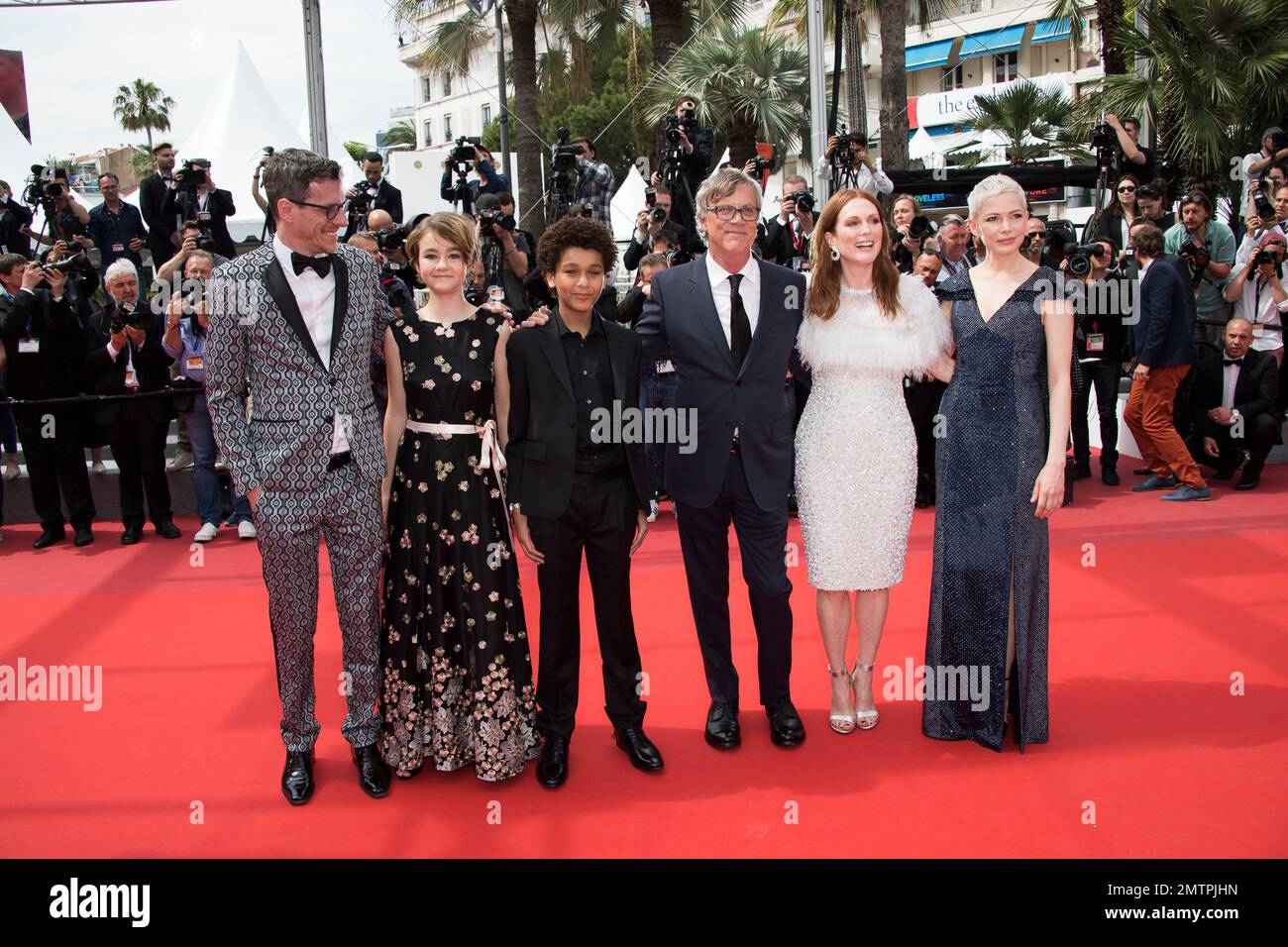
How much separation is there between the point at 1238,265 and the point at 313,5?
23.3 ft

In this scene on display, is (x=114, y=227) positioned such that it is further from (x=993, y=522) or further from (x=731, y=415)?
(x=993, y=522)

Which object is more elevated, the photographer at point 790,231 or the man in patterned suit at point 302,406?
the photographer at point 790,231

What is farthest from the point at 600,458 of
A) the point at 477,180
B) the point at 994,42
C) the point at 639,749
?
the point at 994,42

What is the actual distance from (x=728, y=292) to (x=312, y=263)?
134cm

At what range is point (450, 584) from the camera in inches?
138

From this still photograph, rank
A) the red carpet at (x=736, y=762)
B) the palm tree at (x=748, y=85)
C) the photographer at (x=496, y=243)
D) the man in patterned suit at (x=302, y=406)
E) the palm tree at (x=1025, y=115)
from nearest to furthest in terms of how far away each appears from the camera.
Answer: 1. the red carpet at (x=736, y=762)
2. the man in patterned suit at (x=302, y=406)
3. the photographer at (x=496, y=243)
4. the palm tree at (x=748, y=85)
5. the palm tree at (x=1025, y=115)

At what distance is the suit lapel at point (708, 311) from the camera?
3633mm

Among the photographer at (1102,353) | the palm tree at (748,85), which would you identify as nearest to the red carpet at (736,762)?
the photographer at (1102,353)

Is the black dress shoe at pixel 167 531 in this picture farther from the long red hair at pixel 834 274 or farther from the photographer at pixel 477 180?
the long red hair at pixel 834 274

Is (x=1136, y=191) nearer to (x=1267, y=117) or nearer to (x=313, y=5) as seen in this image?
(x=1267, y=117)

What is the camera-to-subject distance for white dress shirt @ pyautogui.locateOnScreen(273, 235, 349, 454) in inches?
130

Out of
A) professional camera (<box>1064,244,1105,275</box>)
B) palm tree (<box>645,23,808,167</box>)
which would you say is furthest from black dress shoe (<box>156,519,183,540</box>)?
palm tree (<box>645,23,808,167</box>)

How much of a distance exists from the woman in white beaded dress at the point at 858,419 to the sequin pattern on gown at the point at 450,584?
1092 millimetres
